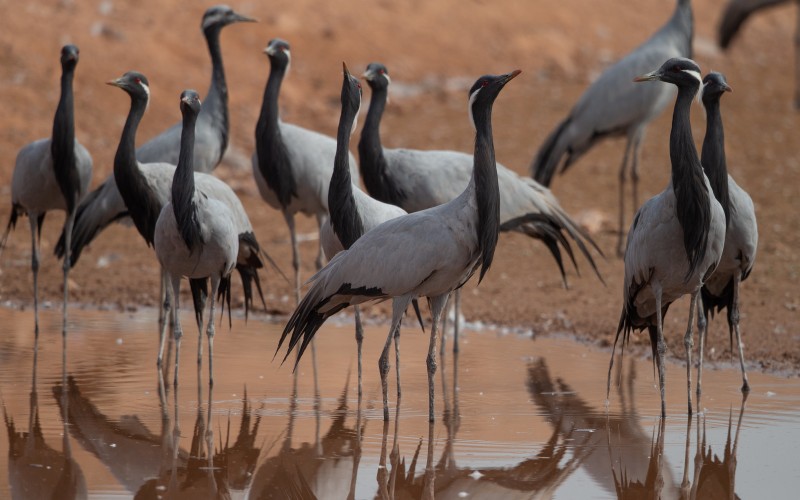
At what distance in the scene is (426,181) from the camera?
27.8 feet

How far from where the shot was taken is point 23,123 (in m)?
15.2

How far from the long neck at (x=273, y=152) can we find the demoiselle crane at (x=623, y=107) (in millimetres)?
3798

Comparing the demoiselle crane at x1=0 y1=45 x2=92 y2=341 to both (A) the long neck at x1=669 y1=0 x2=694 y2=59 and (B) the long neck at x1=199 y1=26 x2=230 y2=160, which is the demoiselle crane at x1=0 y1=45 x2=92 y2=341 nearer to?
(B) the long neck at x1=199 y1=26 x2=230 y2=160

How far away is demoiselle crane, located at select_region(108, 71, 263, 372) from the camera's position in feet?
26.4

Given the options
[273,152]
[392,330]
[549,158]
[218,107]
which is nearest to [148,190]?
[273,152]

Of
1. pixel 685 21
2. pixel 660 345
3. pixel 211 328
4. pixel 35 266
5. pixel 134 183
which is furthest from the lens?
pixel 685 21

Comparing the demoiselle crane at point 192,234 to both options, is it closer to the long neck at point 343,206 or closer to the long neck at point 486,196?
the long neck at point 343,206

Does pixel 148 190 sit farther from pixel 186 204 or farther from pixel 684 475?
pixel 684 475

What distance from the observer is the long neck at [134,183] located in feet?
26.5

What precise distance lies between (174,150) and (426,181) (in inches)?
85.2

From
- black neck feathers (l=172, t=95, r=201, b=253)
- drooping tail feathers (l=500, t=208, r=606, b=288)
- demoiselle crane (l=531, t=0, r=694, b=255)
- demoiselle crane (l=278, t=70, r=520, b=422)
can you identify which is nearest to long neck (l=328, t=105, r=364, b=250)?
demoiselle crane (l=278, t=70, r=520, b=422)

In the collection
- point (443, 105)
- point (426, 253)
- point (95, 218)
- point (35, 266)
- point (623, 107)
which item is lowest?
point (35, 266)

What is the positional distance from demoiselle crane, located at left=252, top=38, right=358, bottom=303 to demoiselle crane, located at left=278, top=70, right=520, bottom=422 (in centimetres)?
263

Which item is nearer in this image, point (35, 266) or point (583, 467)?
point (583, 467)
